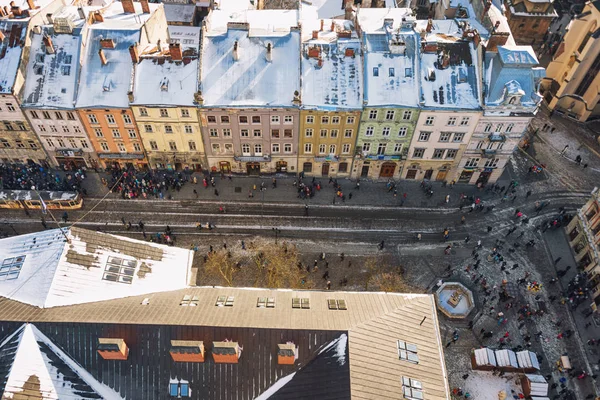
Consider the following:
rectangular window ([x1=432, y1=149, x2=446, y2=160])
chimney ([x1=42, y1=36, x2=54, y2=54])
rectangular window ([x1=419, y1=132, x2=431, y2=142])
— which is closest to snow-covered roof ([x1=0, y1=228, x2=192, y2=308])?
chimney ([x1=42, y1=36, x2=54, y2=54])

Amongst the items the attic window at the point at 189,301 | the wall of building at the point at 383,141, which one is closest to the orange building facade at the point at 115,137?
the wall of building at the point at 383,141

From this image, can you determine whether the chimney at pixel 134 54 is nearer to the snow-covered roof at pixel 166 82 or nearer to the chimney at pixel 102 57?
the snow-covered roof at pixel 166 82

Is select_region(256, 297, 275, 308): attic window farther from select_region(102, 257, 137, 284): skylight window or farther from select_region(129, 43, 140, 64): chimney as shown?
select_region(129, 43, 140, 64): chimney

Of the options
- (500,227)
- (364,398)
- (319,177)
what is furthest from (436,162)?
(364,398)

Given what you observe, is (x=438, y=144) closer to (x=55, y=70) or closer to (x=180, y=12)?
(x=55, y=70)

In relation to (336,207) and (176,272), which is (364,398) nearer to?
(176,272)
